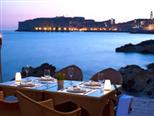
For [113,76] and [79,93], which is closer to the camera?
[79,93]

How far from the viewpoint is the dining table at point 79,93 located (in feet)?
12.7

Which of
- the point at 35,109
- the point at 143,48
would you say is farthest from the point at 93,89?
the point at 143,48

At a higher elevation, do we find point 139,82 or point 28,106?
point 28,106

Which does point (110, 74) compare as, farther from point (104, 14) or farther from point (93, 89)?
point (104, 14)

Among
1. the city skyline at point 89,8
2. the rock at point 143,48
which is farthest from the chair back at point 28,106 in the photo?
the rock at point 143,48

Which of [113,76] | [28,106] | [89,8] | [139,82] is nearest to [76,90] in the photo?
[28,106]

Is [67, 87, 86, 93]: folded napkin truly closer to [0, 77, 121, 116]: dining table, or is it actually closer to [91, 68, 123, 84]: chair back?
[0, 77, 121, 116]: dining table

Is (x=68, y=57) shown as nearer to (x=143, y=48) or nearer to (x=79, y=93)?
(x=143, y=48)

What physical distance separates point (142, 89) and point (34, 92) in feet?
14.2

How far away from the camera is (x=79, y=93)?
13.2 feet

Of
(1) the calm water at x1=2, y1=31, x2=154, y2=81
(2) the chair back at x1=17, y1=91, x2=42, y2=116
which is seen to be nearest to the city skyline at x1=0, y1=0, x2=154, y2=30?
(1) the calm water at x1=2, y1=31, x2=154, y2=81

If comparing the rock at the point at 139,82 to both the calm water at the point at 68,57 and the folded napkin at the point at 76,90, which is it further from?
the calm water at the point at 68,57

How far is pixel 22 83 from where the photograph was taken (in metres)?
4.55

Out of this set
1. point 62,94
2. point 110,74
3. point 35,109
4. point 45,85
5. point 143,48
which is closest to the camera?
point 35,109
